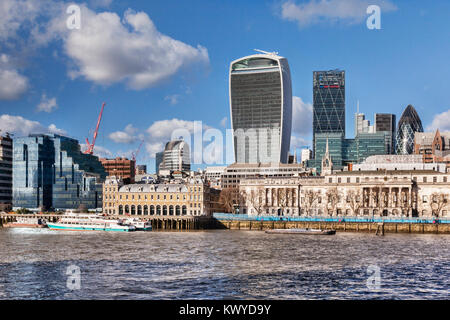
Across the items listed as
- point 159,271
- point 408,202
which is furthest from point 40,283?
point 408,202

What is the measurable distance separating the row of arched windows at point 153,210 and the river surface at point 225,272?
313 feet

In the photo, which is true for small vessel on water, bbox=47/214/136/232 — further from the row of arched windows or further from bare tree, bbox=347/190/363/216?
bare tree, bbox=347/190/363/216

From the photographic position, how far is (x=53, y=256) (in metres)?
73.2

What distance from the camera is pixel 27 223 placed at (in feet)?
546

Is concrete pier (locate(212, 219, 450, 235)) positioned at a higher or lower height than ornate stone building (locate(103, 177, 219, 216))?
lower

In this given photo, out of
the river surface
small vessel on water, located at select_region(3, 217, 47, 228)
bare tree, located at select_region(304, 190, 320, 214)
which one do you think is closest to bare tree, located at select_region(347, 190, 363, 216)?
bare tree, located at select_region(304, 190, 320, 214)

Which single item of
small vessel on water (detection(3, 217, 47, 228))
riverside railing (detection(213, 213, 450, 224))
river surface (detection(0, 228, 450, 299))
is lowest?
small vessel on water (detection(3, 217, 47, 228))

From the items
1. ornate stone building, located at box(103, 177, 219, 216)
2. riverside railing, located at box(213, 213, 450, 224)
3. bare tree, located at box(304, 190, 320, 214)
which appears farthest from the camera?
ornate stone building, located at box(103, 177, 219, 216)

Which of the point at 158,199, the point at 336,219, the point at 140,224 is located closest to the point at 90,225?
the point at 140,224

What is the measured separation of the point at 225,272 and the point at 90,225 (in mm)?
99329

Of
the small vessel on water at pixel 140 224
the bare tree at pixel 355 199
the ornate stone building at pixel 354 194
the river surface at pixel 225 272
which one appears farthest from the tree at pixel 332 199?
the river surface at pixel 225 272

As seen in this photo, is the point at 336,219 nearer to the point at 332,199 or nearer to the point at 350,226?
the point at 350,226

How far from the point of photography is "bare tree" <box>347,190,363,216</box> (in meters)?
171
